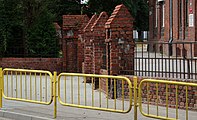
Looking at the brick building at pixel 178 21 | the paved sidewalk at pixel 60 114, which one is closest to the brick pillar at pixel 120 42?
the paved sidewalk at pixel 60 114

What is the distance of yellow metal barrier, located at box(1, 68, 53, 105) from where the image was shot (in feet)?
35.8

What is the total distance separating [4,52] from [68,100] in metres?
12.4

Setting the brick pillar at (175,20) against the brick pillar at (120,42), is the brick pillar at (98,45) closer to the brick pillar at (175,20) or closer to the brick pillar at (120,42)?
the brick pillar at (120,42)

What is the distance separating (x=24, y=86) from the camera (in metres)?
12.0

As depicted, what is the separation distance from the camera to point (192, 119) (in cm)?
907

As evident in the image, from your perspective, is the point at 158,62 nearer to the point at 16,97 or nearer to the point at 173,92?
the point at 173,92

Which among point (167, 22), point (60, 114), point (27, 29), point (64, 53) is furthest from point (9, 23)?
point (60, 114)

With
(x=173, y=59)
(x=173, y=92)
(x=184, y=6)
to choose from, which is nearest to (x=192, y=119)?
(x=173, y=92)

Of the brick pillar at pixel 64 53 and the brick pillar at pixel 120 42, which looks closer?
the brick pillar at pixel 120 42

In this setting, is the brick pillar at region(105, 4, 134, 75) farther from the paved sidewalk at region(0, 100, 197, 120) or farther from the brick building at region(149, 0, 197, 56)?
the brick building at region(149, 0, 197, 56)

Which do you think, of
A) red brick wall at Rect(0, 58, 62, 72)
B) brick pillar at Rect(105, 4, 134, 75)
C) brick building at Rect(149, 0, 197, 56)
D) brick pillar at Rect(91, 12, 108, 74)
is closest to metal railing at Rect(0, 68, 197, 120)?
brick pillar at Rect(105, 4, 134, 75)

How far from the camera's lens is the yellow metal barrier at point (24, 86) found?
35.8 feet

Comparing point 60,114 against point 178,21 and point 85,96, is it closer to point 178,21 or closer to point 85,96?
point 85,96

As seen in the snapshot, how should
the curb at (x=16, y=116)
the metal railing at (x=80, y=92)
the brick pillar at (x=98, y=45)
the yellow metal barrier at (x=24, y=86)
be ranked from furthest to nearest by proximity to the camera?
the brick pillar at (x=98, y=45) < the yellow metal barrier at (x=24, y=86) < the curb at (x=16, y=116) < the metal railing at (x=80, y=92)
